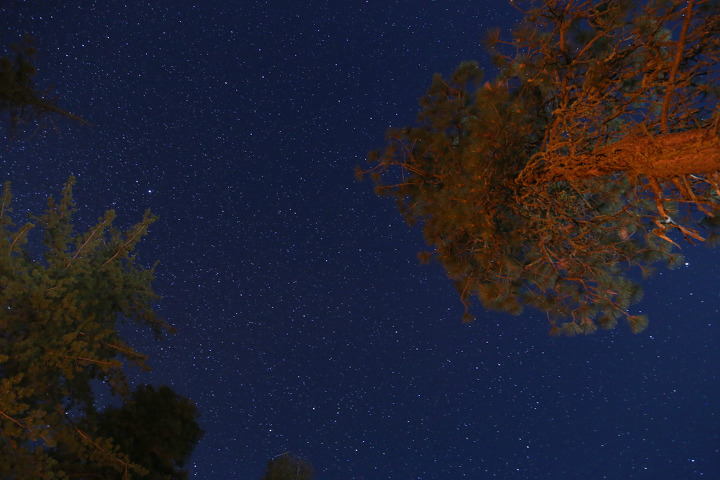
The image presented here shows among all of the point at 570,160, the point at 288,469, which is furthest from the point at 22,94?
the point at 288,469

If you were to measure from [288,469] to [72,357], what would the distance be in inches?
285

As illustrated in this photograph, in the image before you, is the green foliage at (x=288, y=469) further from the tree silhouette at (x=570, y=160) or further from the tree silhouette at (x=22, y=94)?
the tree silhouette at (x=22, y=94)

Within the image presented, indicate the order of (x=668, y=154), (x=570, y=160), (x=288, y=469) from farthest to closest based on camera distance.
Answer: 1. (x=288, y=469)
2. (x=570, y=160)
3. (x=668, y=154)

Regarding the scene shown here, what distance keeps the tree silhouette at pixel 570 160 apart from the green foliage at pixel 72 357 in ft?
11.6

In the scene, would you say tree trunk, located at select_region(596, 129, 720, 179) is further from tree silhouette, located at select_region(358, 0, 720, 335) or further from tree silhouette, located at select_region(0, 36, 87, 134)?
tree silhouette, located at select_region(0, 36, 87, 134)

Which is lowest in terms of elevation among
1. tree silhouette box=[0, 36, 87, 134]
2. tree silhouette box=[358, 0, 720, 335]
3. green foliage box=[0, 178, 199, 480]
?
green foliage box=[0, 178, 199, 480]

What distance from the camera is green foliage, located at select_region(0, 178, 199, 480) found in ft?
11.3

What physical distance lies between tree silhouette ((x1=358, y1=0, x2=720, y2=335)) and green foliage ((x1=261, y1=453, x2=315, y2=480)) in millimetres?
7428

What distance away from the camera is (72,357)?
367 cm

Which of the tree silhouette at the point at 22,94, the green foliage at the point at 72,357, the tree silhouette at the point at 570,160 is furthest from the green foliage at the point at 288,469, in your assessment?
the tree silhouette at the point at 22,94

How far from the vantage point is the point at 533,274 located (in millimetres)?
4164

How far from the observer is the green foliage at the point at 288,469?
29.8 ft

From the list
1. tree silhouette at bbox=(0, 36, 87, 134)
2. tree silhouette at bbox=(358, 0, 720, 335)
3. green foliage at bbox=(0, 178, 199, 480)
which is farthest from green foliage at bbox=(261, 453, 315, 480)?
tree silhouette at bbox=(0, 36, 87, 134)

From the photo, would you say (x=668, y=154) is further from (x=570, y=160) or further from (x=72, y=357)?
(x=72, y=357)
